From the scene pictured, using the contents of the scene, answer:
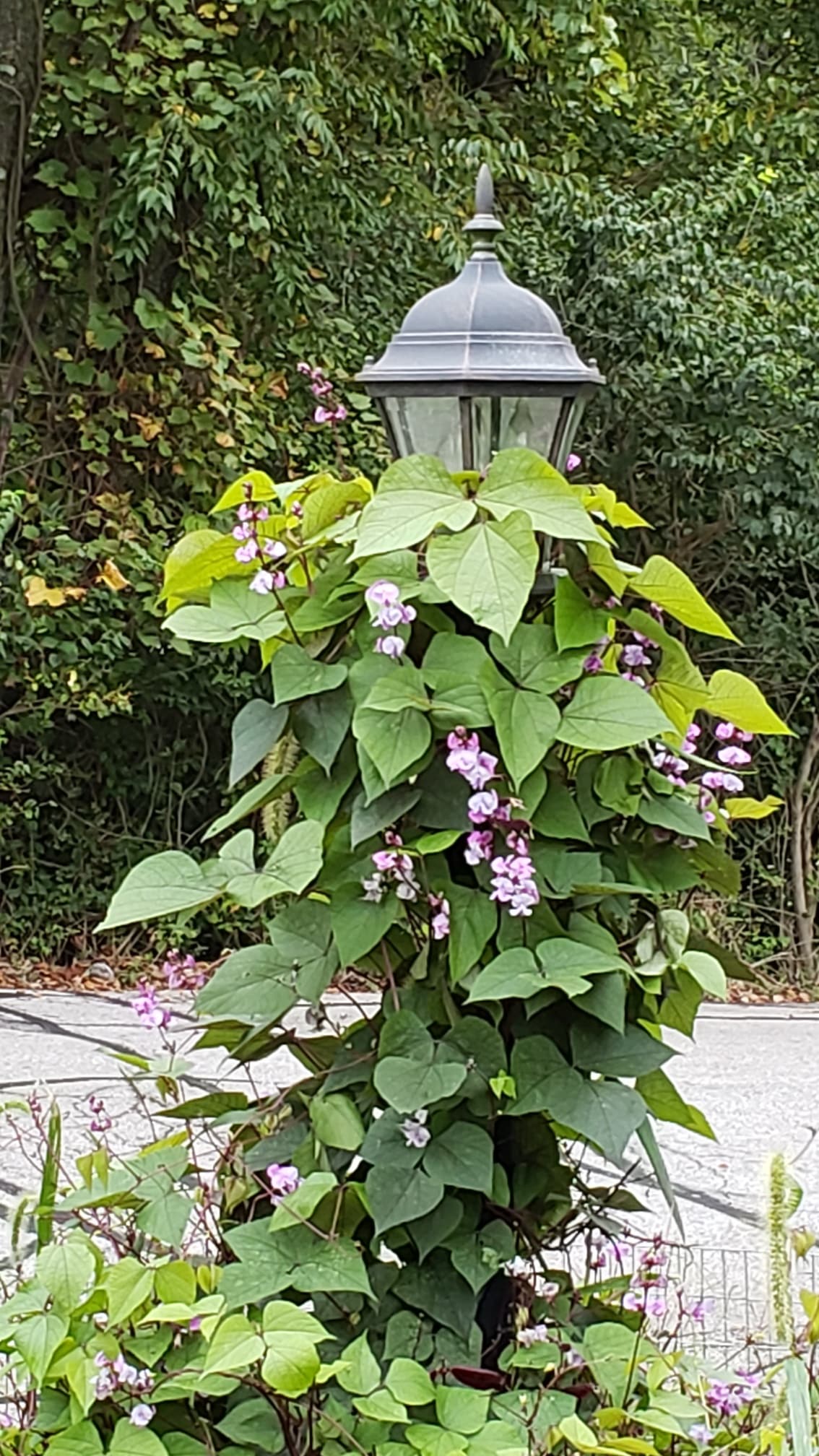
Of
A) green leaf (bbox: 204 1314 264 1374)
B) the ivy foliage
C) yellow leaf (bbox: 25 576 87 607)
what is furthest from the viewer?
yellow leaf (bbox: 25 576 87 607)

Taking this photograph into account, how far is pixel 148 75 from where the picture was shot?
5.82m

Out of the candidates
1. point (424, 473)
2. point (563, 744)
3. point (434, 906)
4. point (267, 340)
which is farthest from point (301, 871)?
point (267, 340)

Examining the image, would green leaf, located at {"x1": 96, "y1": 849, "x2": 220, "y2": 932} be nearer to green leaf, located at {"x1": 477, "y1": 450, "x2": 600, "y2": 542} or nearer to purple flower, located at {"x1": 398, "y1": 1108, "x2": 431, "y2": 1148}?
purple flower, located at {"x1": 398, "y1": 1108, "x2": 431, "y2": 1148}

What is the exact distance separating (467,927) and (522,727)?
22cm

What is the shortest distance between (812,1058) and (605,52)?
417cm

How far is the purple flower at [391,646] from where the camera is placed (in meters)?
1.70

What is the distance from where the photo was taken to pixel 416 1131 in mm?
1698

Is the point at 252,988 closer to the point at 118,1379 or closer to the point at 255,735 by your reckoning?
the point at 255,735

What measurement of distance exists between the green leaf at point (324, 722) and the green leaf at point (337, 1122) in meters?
0.36

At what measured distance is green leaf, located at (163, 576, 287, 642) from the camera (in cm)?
177

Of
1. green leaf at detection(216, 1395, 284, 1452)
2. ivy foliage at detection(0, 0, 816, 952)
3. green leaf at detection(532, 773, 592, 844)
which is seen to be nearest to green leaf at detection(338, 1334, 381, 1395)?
green leaf at detection(216, 1395, 284, 1452)

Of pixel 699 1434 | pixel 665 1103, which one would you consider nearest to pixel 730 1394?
pixel 699 1434

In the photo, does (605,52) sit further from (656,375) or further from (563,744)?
(563,744)

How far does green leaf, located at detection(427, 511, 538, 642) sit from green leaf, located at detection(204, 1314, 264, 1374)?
28.0 inches
